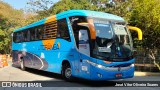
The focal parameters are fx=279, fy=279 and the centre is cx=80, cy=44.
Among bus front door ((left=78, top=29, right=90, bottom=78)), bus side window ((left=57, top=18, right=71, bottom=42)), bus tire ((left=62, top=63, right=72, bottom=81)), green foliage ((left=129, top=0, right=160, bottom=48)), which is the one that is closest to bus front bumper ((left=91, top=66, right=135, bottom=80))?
bus front door ((left=78, top=29, right=90, bottom=78))

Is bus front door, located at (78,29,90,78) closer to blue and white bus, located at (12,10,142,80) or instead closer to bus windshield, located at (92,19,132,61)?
blue and white bus, located at (12,10,142,80)

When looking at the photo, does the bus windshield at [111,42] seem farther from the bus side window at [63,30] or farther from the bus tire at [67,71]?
the bus tire at [67,71]

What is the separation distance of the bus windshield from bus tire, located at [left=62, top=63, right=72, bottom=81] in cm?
240

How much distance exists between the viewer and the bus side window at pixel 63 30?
13.5 metres

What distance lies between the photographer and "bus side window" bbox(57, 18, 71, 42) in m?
13.5

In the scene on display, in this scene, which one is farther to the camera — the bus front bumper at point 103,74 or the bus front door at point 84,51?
the bus front door at point 84,51

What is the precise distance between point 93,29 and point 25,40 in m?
9.65

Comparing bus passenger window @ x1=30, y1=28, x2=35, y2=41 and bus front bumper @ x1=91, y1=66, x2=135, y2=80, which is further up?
bus passenger window @ x1=30, y1=28, x2=35, y2=41

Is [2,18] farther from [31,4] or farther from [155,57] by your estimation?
[155,57]

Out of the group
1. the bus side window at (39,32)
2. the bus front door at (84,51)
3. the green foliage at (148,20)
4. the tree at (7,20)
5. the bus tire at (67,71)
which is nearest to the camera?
the bus front door at (84,51)

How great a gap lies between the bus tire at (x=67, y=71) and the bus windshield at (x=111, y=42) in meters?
2.40

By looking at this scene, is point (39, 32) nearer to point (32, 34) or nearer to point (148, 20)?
point (32, 34)

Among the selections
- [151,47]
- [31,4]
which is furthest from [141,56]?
[31,4]

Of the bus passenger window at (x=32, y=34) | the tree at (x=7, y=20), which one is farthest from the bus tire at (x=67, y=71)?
the tree at (x=7, y=20)
